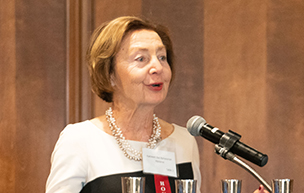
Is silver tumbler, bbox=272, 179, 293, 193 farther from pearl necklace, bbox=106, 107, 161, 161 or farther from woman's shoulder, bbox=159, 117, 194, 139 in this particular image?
woman's shoulder, bbox=159, 117, 194, 139

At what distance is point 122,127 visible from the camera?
1.91m

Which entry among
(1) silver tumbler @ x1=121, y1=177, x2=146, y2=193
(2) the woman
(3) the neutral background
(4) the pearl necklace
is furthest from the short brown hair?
(1) silver tumbler @ x1=121, y1=177, x2=146, y2=193

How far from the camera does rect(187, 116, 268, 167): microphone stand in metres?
1.20

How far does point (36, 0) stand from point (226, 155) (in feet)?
6.19

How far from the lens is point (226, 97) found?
261 cm

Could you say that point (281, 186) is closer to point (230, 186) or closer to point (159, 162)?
point (230, 186)

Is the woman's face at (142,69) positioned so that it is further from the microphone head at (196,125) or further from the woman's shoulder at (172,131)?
the microphone head at (196,125)

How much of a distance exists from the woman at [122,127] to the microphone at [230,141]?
0.44 m

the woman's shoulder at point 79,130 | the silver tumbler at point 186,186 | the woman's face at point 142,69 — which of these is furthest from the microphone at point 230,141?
the woman's shoulder at point 79,130

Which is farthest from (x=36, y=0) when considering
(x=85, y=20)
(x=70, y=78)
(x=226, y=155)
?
(x=226, y=155)

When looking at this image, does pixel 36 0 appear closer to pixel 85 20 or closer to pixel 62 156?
pixel 85 20

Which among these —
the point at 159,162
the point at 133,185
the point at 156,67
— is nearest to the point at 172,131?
the point at 159,162

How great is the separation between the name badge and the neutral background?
792 mm

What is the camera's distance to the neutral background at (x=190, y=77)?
A: 2453 millimetres
